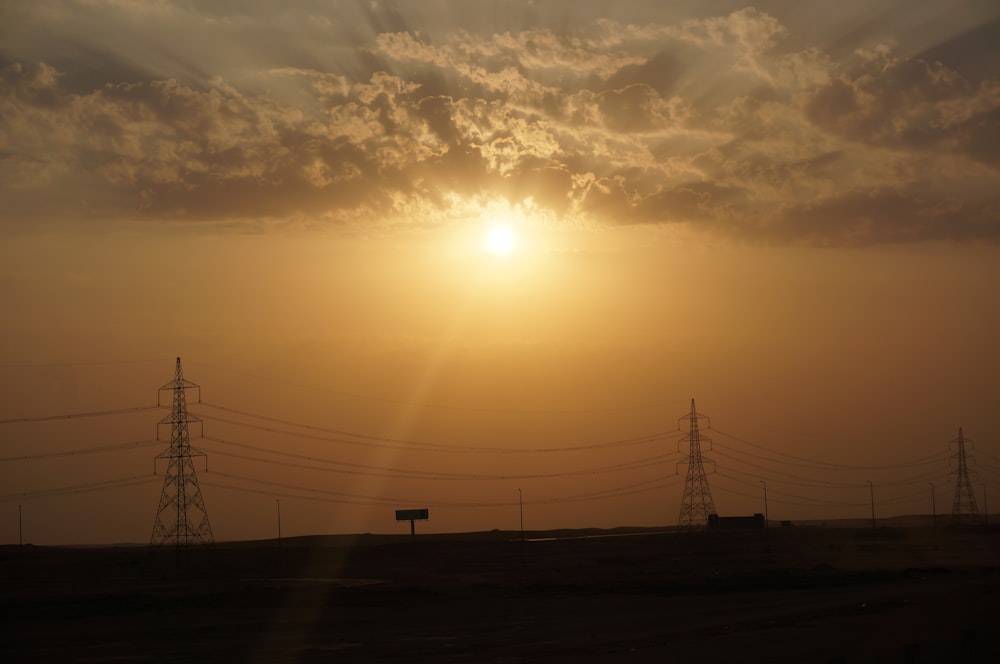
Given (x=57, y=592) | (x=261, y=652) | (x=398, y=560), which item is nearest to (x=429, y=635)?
(x=261, y=652)

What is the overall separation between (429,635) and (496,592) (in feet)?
90.3

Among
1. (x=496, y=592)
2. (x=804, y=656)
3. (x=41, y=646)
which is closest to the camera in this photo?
(x=804, y=656)

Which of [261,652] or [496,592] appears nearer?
[261,652]

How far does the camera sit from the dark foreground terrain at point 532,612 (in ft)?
141

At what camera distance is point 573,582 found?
8812cm

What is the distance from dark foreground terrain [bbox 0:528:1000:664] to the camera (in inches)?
1695

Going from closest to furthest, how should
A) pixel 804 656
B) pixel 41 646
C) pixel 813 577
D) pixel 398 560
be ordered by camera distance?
1. pixel 804 656
2. pixel 41 646
3. pixel 813 577
4. pixel 398 560

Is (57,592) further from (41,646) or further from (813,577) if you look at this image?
(813,577)

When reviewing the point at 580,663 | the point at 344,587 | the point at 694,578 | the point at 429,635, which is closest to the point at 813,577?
the point at 694,578

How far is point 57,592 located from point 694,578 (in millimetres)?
52006

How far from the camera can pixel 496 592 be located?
3044 inches

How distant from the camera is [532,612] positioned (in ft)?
199

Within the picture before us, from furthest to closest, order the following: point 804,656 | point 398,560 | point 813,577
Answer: point 398,560 → point 813,577 → point 804,656

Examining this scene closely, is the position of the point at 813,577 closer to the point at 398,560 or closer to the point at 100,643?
the point at 100,643
